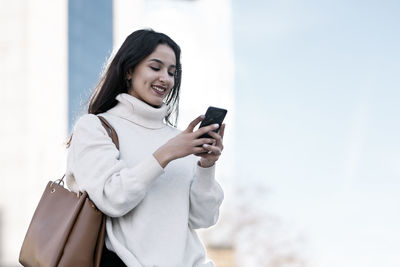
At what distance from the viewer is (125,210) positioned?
66.1 inches

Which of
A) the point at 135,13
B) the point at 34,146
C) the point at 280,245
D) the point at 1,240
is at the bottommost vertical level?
the point at 1,240

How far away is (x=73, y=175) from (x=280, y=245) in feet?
37.1

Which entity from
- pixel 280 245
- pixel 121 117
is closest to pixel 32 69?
pixel 280 245

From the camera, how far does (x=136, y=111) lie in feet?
6.19

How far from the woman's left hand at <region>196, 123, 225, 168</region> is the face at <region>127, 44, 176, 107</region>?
22 cm

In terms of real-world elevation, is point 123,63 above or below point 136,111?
above

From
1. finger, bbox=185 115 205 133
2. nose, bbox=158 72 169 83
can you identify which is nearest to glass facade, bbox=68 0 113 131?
nose, bbox=158 72 169 83

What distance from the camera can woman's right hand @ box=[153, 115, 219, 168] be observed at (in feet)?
5.48

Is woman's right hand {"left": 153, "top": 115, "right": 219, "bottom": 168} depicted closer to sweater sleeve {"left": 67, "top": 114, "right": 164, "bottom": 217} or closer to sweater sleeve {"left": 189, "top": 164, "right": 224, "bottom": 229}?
sweater sleeve {"left": 67, "top": 114, "right": 164, "bottom": 217}

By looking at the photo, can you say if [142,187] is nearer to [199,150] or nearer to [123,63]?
[199,150]

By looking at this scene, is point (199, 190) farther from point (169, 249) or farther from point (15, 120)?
point (15, 120)

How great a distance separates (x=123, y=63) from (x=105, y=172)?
355mm

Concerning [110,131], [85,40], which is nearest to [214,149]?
[110,131]

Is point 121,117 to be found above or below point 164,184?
above
